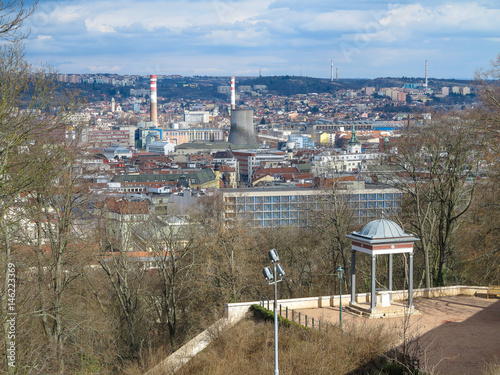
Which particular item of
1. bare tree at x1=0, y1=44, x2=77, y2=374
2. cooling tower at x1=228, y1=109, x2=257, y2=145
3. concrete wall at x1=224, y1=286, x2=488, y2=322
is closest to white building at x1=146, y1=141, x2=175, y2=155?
cooling tower at x1=228, y1=109, x2=257, y2=145

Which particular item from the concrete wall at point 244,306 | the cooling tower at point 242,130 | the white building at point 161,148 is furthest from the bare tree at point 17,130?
the cooling tower at point 242,130

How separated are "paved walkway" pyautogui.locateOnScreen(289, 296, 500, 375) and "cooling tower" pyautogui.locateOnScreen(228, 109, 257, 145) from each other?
9284 cm

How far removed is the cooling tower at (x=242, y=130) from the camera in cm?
10688

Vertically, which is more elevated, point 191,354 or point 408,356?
point 408,356

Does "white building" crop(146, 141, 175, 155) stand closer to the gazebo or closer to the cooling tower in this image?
the cooling tower

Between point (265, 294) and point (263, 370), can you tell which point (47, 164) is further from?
point (265, 294)

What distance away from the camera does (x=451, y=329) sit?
12.2 metres

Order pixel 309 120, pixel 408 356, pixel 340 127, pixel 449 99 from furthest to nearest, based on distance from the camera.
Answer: pixel 449 99, pixel 309 120, pixel 340 127, pixel 408 356

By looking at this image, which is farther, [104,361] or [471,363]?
[104,361]

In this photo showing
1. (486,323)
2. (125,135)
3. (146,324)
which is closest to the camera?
(486,323)

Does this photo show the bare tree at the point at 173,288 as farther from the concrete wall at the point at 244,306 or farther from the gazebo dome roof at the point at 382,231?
the gazebo dome roof at the point at 382,231

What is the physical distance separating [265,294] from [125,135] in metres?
113

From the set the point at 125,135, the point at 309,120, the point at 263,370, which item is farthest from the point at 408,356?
the point at 309,120

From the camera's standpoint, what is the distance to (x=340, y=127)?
5743 inches
